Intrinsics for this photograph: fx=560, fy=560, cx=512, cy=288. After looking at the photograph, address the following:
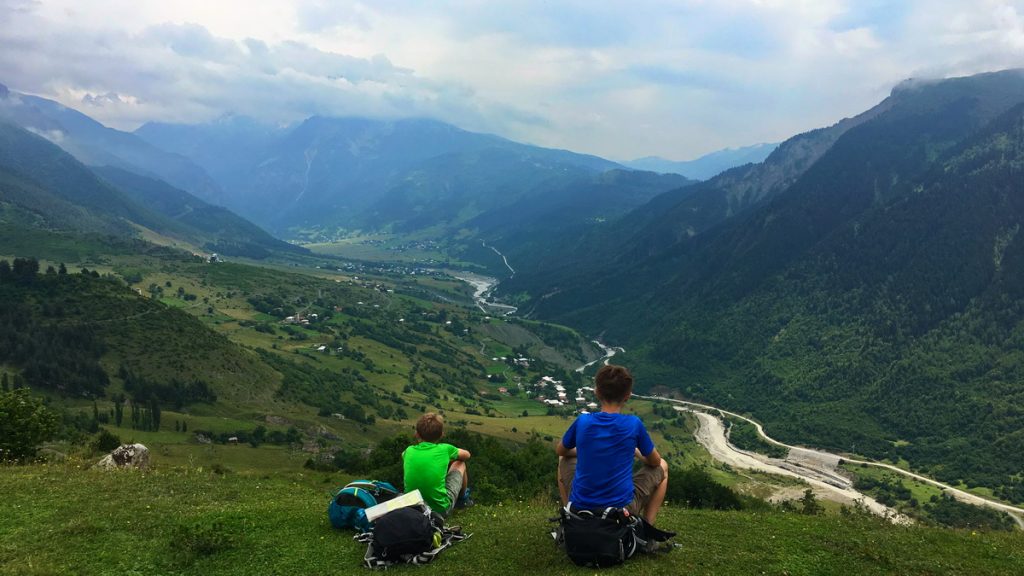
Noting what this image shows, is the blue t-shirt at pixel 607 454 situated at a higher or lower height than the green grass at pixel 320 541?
higher

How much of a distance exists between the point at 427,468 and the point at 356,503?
2.37 metres

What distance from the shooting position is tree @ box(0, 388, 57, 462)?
2438cm

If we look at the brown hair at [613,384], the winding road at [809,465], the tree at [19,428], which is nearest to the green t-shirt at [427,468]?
the brown hair at [613,384]

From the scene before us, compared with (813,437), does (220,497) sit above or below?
above

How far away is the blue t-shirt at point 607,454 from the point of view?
11.3 metres

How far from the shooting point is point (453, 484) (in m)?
15.0

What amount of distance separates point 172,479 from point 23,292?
138017 millimetres

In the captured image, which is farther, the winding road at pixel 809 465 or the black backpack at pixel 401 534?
the winding road at pixel 809 465

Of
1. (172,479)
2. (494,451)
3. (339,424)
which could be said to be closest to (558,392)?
(339,424)

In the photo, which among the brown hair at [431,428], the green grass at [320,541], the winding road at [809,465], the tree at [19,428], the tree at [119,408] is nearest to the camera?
the green grass at [320,541]

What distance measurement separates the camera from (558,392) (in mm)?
196250

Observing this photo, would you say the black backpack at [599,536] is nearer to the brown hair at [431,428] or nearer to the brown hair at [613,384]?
the brown hair at [613,384]

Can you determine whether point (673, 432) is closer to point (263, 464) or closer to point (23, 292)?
point (263, 464)

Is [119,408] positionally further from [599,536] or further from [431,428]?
[599,536]
